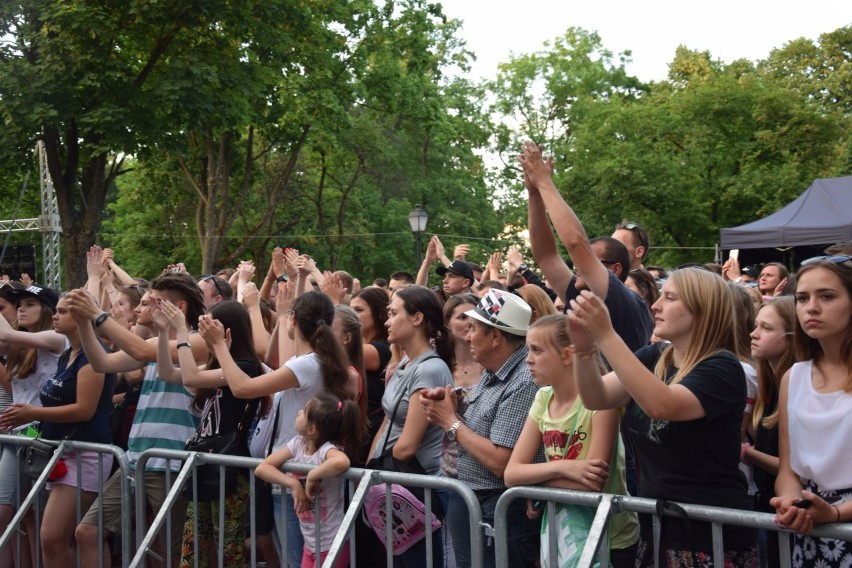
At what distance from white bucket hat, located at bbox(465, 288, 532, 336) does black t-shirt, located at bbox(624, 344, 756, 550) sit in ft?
4.04

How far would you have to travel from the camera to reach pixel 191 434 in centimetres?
585

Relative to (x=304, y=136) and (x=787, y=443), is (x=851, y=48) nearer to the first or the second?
(x=304, y=136)

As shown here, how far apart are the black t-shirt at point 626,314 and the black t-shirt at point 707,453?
0.93 meters

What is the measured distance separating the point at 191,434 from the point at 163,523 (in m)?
0.62

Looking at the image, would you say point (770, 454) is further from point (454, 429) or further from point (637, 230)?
point (637, 230)

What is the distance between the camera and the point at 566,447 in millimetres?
3885

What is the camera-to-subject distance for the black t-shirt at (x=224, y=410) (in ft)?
17.7

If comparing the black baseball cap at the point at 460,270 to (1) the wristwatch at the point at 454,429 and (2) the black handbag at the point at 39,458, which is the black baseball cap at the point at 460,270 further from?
(1) the wristwatch at the point at 454,429

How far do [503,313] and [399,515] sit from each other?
1.06 meters

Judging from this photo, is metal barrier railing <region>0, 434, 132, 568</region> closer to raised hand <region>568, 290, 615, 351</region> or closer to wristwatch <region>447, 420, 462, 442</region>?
wristwatch <region>447, 420, 462, 442</region>

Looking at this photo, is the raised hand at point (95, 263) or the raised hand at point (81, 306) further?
the raised hand at point (95, 263)

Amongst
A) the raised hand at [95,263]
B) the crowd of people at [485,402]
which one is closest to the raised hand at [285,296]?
the crowd of people at [485,402]

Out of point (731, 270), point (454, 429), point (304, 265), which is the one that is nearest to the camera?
point (454, 429)

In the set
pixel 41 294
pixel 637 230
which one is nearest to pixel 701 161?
pixel 637 230
